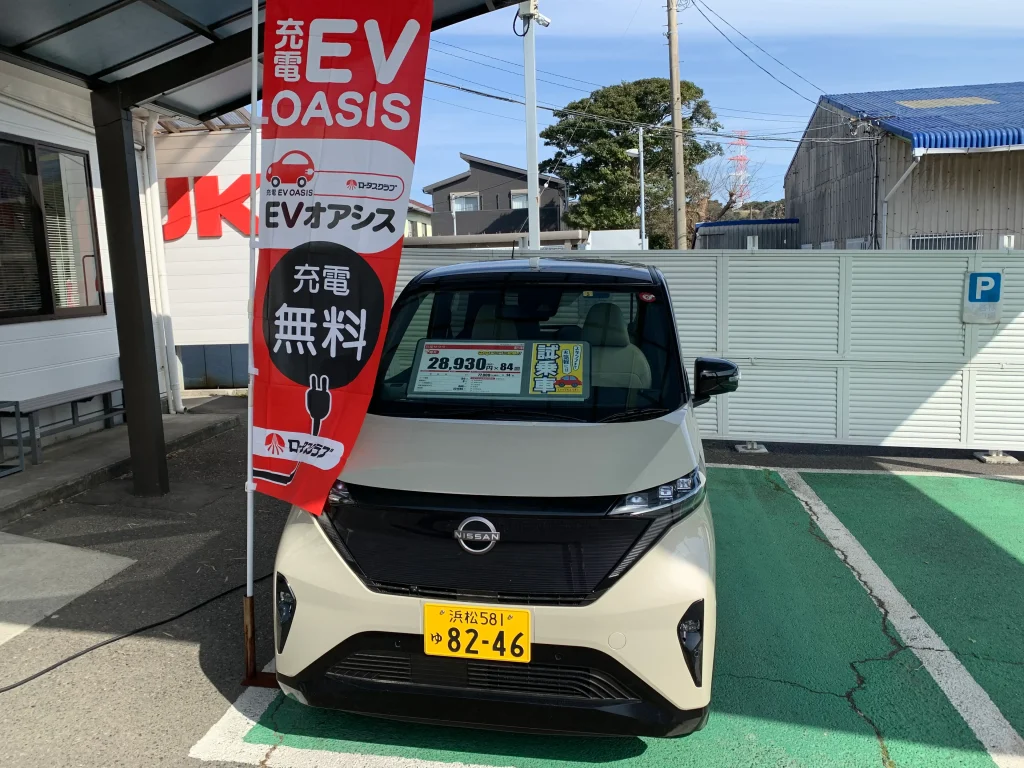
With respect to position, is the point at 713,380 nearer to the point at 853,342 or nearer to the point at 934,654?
the point at 934,654

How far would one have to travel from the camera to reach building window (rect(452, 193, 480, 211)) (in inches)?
1740

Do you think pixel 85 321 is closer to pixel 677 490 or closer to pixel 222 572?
pixel 222 572

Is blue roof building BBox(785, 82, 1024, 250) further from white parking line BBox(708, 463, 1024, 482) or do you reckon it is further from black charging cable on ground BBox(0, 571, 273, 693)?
black charging cable on ground BBox(0, 571, 273, 693)

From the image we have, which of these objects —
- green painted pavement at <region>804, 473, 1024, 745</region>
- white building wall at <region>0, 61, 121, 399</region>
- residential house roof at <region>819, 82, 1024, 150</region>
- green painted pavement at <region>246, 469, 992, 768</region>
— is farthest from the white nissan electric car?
residential house roof at <region>819, 82, 1024, 150</region>

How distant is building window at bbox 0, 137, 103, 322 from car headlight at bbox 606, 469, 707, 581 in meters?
6.12

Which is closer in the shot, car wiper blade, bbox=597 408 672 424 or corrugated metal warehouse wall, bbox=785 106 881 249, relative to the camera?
car wiper blade, bbox=597 408 672 424

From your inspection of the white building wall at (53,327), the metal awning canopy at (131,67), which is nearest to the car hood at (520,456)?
the metal awning canopy at (131,67)

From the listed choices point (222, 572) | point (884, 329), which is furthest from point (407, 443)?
point (884, 329)

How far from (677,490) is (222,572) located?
2877mm

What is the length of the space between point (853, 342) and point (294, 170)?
18.3 feet

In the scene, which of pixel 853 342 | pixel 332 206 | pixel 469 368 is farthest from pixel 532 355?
pixel 853 342

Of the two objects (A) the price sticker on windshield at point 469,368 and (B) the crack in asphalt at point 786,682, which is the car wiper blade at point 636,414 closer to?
(A) the price sticker on windshield at point 469,368

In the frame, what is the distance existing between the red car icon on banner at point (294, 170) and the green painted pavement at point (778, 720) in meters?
2.09

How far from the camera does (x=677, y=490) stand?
107 inches
